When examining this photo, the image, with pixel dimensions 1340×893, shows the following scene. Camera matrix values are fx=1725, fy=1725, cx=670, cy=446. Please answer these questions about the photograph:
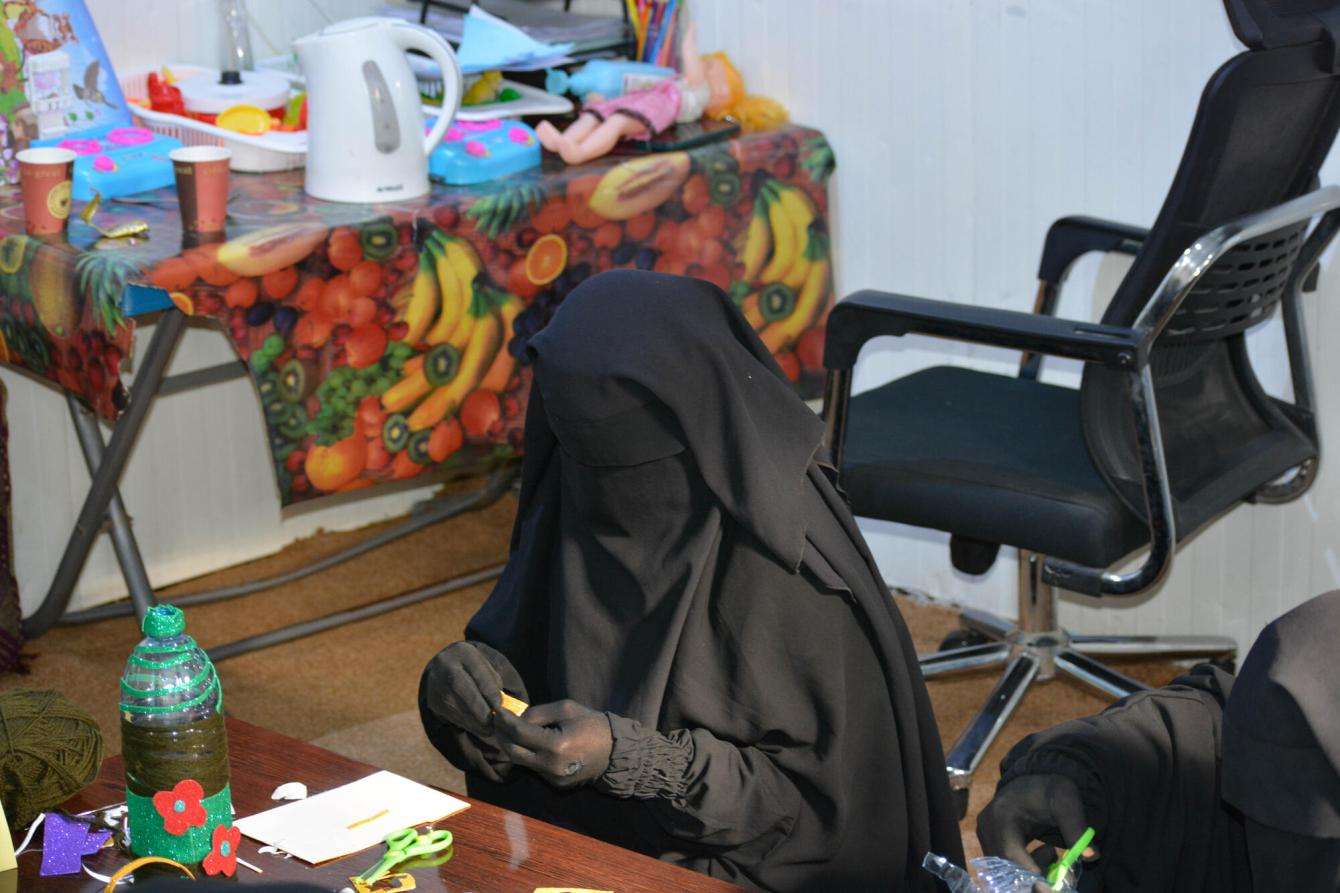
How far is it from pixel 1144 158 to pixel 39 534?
201 centimetres

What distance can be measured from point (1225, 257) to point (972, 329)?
31 centimetres

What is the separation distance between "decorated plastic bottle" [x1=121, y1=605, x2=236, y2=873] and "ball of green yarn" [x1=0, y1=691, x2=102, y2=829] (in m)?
0.10

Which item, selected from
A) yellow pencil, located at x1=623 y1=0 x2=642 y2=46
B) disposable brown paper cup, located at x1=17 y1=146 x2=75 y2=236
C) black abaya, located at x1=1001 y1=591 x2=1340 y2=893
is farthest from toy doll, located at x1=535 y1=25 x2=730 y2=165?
black abaya, located at x1=1001 y1=591 x2=1340 y2=893

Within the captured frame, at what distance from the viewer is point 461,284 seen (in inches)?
102

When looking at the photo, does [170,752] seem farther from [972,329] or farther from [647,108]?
[647,108]

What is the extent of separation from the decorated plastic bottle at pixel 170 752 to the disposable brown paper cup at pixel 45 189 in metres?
1.30

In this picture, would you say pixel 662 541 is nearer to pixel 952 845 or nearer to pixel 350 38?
pixel 952 845

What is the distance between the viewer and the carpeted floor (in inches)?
106

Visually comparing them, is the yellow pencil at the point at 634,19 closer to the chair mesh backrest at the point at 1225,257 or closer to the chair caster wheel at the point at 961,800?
the chair mesh backrest at the point at 1225,257

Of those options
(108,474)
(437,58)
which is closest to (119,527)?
(108,474)


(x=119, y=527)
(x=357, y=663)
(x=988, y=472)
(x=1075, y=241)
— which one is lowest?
(x=357, y=663)

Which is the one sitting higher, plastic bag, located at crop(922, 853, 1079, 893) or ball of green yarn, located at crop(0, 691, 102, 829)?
ball of green yarn, located at crop(0, 691, 102, 829)

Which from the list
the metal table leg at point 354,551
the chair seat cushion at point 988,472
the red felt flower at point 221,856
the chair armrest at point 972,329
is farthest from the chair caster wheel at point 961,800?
the metal table leg at point 354,551

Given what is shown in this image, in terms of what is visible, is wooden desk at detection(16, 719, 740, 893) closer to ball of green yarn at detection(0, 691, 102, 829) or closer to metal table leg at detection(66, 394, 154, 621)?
ball of green yarn at detection(0, 691, 102, 829)
